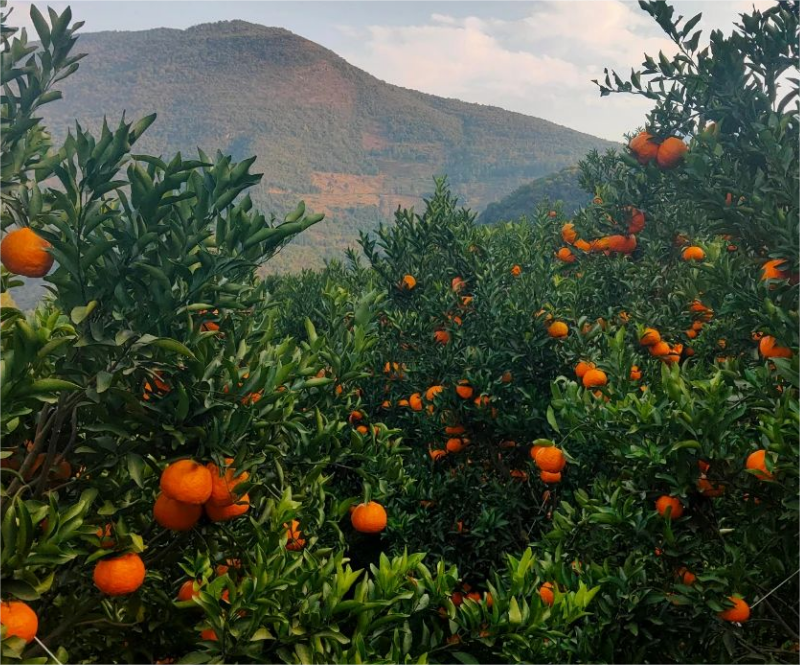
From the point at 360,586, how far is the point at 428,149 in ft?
440

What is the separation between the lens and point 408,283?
650 centimetres

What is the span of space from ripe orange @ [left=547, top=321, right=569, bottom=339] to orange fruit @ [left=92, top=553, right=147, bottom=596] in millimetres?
3328

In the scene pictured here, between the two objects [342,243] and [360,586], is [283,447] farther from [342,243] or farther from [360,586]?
[342,243]

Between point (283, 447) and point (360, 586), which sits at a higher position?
point (283, 447)

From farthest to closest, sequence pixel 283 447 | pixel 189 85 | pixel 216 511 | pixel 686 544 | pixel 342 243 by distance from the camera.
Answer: pixel 189 85 < pixel 342 243 < pixel 686 544 < pixel 283 447 < pixel 216 511

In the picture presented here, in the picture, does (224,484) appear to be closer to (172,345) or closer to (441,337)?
(172,345)

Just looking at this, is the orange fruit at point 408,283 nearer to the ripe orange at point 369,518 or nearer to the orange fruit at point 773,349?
the ripe orange at point 369,518

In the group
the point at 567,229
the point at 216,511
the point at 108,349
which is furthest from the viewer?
the point at 567,229

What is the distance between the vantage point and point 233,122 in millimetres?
123000

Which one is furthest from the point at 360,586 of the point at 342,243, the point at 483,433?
the point at 342,243

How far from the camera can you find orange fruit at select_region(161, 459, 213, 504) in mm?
1925

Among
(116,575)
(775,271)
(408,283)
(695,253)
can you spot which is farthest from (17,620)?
(695,253)

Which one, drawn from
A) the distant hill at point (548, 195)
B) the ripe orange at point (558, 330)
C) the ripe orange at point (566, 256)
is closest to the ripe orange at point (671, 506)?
the ripe orange at point (558, 330)

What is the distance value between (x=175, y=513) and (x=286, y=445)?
0.66 meters
